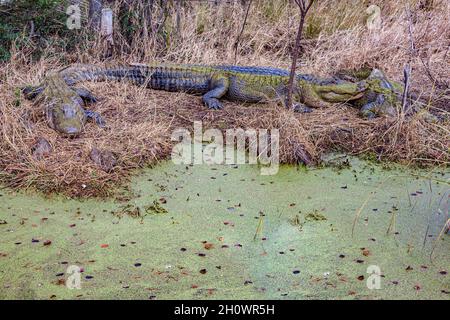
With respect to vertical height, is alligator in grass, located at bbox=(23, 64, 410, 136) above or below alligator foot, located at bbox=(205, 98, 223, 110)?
above

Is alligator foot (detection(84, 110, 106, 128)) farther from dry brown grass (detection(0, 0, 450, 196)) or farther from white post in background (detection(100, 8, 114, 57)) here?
white post in background (detection(100, 8, 114, 57))

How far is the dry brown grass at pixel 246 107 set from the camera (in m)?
4.55

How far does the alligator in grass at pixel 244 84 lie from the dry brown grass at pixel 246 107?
6.7 inches

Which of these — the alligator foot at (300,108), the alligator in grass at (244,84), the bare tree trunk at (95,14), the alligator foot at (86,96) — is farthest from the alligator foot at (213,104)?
the bare tree trunk at (95,14)

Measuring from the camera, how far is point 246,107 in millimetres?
6051

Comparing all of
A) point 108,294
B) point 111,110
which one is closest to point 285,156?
point 111,110

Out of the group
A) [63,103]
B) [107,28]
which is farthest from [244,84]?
[63,103]

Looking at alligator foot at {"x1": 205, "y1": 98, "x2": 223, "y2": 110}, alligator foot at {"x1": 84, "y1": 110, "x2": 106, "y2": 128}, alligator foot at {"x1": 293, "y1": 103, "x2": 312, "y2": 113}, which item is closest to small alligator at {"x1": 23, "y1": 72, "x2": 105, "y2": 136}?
alligator foot at {"x1": 84, "y1": 110, "x2": 106, "y2": 128}

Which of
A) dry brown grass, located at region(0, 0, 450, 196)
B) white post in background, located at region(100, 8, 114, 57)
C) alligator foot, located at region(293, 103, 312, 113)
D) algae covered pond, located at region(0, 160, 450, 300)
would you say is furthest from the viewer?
white post in background, located at region(100, 8, 114, 57)

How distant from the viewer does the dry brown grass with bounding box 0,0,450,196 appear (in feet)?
14.9

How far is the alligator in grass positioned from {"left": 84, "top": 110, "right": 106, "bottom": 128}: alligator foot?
0.74 ft

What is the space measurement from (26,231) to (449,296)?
2.55 metres

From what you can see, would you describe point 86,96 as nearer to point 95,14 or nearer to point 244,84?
point 95,14

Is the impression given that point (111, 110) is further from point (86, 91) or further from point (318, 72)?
point (318, 72)
